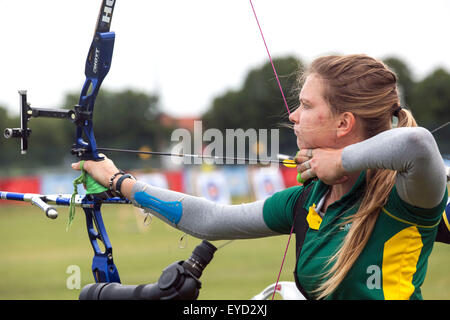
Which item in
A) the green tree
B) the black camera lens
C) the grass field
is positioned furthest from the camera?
the green tree

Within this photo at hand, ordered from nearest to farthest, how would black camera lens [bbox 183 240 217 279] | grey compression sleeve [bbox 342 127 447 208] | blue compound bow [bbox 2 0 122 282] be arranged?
grey compression sleeve [bbox 342 127 447 208] → black camera lens [bbox 183 240 217 279] → blue compound bow [bbox 2 0 122 282]

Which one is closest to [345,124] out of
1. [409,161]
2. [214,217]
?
[409,161]

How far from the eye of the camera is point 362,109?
191 cm

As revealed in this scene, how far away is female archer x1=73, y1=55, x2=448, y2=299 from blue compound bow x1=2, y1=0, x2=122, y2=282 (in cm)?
22

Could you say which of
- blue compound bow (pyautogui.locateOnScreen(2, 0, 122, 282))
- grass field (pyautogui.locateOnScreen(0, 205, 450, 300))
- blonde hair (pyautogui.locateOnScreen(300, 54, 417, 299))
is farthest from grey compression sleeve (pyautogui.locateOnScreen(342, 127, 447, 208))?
grass field (pyautogui.locateOnScreen(0, 205, 450, 300))

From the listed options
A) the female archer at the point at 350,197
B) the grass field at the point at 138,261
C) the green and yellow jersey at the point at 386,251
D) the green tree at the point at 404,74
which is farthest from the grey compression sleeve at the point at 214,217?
the green tree at the point at 404,74

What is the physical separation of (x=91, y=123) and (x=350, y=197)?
1.10 metres

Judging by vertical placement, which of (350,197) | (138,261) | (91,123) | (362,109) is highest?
(362,109)

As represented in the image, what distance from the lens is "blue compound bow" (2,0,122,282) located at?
7.50 ft

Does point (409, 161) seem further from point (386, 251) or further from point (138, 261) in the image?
point (138, 261)

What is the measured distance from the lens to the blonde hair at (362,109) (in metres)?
1.80

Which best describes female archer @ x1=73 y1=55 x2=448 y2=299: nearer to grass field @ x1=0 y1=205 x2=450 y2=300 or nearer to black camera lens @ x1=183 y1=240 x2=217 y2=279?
black camera lens @ x1=183 y1=240 x2=217 y2=279

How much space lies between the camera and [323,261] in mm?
1882
